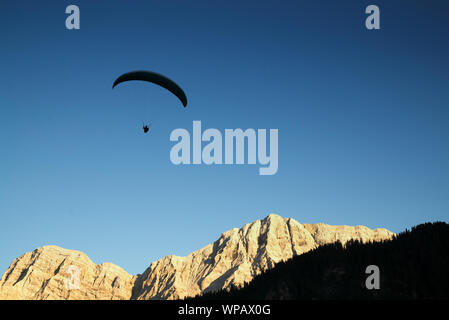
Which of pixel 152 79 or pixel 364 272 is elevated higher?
pixel 152 79

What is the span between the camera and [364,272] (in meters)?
143

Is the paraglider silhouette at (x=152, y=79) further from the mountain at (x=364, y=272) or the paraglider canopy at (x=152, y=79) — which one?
the mountain at (x=364, y=272)

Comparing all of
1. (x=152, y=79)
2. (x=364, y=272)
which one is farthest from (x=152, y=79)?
(x=364, y=272)

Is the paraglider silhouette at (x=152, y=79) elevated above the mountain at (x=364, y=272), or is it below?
above

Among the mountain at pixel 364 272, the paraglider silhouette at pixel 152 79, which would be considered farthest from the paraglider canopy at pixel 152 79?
the mountain at pixel 364 272

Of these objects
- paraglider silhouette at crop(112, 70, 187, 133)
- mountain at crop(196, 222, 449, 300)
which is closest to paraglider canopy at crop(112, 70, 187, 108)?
paraglider silhouette at crop(112, 70, 187, 133)

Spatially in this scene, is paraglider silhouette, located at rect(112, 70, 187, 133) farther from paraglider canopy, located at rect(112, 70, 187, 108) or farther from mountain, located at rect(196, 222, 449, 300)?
mountain, located at rect(196, 222, 449, 300)

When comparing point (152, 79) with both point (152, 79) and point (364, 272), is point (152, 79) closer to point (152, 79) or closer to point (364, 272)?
point (152, 79)

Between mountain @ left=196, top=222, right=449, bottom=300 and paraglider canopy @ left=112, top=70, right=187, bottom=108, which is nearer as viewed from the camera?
paraglider canopy @ left=112, top=70, right=187, bottom=108

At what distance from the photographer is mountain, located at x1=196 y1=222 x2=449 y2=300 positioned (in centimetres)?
13412

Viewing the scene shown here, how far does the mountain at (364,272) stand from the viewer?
13412 cm
